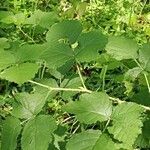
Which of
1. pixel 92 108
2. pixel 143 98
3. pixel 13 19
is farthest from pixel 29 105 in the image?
pixel 13 19

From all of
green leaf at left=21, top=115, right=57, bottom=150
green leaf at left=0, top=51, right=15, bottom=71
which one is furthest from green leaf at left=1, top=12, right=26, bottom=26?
green leaf at left=21, top=115, right=57, bottom=150

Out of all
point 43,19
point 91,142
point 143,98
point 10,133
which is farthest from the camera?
point 43,19

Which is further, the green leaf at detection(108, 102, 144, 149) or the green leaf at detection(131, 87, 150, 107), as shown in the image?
the green leaf at detection(131, 87, 150, 107)

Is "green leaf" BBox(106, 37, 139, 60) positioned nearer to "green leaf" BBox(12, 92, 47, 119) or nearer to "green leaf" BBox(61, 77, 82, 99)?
"green leaf" BBox(61, 77, 82, 99)

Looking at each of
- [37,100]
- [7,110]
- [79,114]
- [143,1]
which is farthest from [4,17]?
[143,1]

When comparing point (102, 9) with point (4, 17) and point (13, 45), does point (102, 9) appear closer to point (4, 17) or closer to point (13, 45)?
point (4, 17)

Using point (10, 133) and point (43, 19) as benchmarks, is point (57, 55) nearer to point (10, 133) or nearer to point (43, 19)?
point (10, 133)

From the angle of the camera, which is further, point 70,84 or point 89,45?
point 70,84
